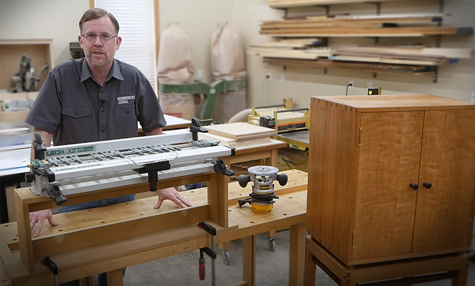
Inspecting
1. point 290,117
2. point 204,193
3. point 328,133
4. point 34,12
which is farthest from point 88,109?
point 34,12

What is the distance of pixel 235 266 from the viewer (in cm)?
288

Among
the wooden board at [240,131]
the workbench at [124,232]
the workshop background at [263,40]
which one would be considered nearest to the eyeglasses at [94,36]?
the workbench at [124,232]

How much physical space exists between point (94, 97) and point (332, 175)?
1050 millimetres

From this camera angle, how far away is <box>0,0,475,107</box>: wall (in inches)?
127

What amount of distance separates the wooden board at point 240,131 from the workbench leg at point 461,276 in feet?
4.92

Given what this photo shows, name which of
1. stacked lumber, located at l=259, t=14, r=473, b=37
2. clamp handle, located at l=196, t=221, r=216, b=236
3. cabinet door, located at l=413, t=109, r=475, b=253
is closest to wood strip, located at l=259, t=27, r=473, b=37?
stacked lumber, located at l=259, t=14, r=473, b=37

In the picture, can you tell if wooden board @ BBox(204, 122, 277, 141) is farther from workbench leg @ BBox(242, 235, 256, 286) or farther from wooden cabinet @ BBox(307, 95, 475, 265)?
wooden cabinet @ BBox(307, 95, 475, 265)

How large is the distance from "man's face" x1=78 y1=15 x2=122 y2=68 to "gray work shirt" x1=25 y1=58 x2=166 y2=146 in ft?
0.28

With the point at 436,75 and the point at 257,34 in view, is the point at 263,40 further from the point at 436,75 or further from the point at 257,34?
the point at 436,75

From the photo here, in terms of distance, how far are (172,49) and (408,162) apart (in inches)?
144

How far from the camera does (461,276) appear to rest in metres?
1.67

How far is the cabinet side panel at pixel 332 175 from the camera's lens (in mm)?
1511

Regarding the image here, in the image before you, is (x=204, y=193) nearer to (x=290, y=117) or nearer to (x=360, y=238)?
(x=360, y=238)

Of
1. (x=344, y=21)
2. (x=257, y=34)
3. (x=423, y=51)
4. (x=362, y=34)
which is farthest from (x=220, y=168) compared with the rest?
(x=257, y=34)
